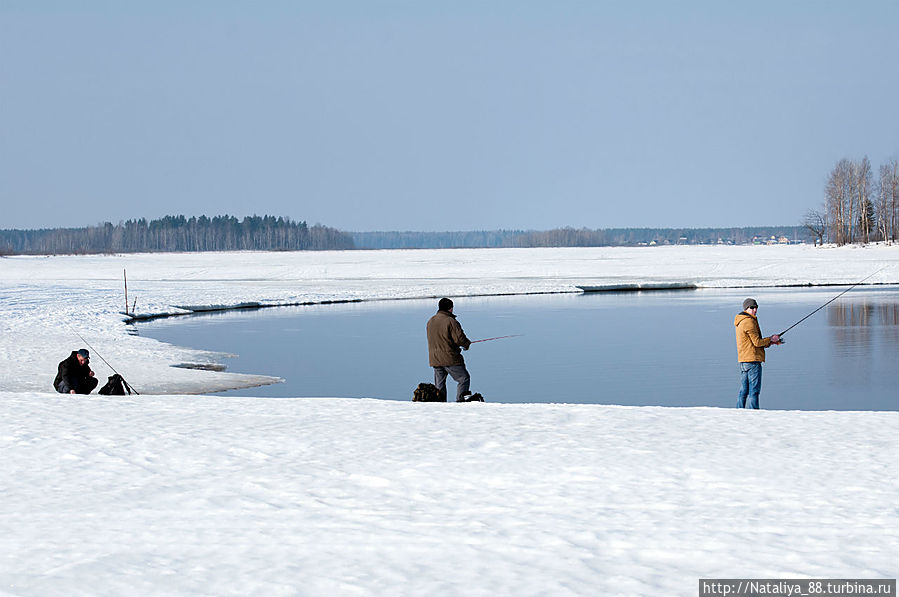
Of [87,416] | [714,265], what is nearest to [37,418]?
[87,416]

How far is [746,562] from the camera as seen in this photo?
5.26 metres

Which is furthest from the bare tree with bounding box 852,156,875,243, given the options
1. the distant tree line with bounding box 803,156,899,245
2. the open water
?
the open water

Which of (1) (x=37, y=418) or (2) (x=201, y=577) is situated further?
(1) (x=37, y=418)

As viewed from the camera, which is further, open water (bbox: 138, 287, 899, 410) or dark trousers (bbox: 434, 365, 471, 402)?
open water (bbox: 138, 287, 899, 410)

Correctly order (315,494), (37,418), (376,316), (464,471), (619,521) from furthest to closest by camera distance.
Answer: (376,316) → (37,418) → (464,471) → (315,494) → (619,521)

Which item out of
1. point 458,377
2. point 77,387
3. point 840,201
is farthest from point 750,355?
point 840,201

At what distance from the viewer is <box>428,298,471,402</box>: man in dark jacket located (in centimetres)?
1181

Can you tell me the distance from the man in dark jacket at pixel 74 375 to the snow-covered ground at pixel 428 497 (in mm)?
1445

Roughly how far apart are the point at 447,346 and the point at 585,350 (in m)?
8.64

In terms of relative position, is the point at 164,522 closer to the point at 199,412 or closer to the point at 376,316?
the point at 199,412

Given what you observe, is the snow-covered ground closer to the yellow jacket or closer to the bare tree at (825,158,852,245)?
the yellow jacket

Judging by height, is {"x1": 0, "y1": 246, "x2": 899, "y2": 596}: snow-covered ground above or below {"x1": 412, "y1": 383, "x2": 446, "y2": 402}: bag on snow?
above

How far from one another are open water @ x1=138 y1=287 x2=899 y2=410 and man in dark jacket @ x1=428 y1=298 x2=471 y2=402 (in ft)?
6.63

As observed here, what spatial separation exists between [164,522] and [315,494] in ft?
3.51
